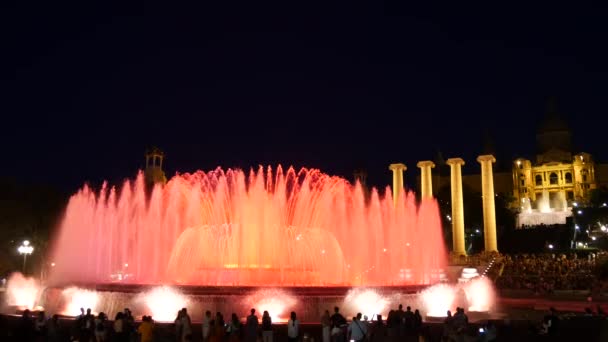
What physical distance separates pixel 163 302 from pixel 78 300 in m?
4.07

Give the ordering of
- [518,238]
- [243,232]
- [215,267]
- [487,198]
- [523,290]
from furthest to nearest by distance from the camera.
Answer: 1. [518,238]
2. [487,198]
3. [523,290]
4. [243,232]
5. [215,267]

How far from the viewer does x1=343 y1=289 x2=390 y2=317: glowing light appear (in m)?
21.1

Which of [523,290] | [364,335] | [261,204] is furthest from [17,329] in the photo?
[523,290]

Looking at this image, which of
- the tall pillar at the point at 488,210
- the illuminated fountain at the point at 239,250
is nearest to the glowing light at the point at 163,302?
the illuminated fountain at the point at 239,250

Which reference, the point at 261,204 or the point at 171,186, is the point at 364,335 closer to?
the point at 261,204

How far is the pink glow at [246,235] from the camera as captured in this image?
29469mm

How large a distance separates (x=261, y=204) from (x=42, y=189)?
35071 mm

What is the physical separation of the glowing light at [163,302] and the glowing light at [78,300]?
2.04m

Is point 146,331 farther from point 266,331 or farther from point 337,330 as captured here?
point 337,330

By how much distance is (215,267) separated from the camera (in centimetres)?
2742

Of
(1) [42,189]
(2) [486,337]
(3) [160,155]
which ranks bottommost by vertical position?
(2) [486,337]

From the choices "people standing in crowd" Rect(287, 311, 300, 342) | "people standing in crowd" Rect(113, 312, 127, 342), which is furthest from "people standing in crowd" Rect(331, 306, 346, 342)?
"people standing in crowd" Rect(113, 312, 127, 342)

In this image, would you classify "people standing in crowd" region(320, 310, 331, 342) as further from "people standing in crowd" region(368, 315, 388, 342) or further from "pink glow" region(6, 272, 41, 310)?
"pink glow" region(6, 272, 41, 310)

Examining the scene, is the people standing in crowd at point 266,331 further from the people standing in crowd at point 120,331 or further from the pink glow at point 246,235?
the pink glow at point 246,235
